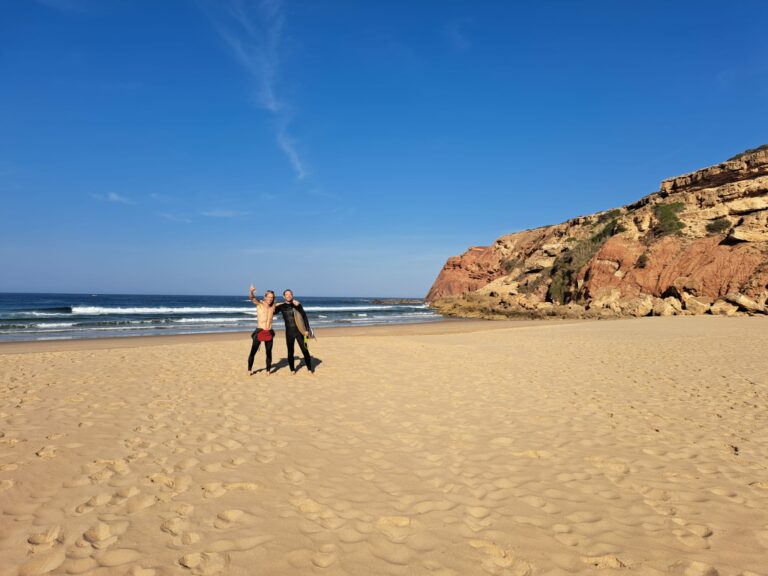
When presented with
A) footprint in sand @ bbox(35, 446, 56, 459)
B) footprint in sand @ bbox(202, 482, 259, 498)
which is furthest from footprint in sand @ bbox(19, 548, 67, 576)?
footprint in sand @ bbox(35, 446, 56, 459)

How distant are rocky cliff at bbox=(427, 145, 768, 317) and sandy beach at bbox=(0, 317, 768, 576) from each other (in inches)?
1130

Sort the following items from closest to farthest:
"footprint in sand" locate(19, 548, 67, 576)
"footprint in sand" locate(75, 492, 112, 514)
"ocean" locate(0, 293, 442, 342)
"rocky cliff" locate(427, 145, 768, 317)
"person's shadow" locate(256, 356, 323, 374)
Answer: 1. "footprint in sand" locate(19, 548, 67, 576)
2. "footprint in sand" locate(75, 492, 112, 514)
3. "person's shadow" locate(256, 356, 323, 374)
4. "ocean" locate(0, 293, 442, 342)
5. "rocky cliff" locate(427, 145, 768, 317)

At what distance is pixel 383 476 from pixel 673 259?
40.7 metres

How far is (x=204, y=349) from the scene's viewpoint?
15.1 m

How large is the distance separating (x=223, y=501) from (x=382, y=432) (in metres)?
2.53

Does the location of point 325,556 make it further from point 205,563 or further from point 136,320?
point 136,320

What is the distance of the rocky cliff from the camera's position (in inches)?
1243

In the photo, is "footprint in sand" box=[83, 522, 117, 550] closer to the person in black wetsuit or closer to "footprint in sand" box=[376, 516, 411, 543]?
"footprint in sand" box=[376, 516, 411, 543]

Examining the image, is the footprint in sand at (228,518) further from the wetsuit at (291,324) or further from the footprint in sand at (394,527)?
the wetsuit at (291,324)

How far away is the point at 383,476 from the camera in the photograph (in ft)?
14.1

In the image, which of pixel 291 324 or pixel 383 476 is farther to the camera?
pixel 291 324

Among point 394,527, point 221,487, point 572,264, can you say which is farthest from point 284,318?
point 572,264

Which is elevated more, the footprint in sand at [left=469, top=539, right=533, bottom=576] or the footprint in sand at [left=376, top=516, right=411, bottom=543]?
the footprint in sand at [left=376, top=516, right=411, bottom=543]

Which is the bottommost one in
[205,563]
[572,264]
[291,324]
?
[205,563]
